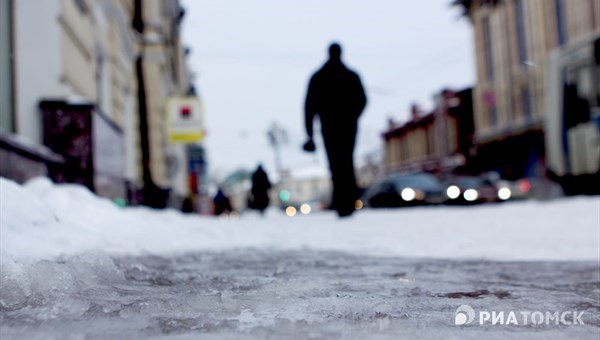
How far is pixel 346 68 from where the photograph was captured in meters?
7.92

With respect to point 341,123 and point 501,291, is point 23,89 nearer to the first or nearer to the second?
point 341,123

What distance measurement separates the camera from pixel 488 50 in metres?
37.5

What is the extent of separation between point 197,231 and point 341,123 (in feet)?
8.79

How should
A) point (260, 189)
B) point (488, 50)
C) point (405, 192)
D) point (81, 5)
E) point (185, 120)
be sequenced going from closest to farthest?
1. point (81, 5)
2. point (405, 192)
3. point (260, 189)
4. point (185, 120)
5. point (488, 50)

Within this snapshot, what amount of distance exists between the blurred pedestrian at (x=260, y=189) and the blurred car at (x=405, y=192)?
2.46 metres

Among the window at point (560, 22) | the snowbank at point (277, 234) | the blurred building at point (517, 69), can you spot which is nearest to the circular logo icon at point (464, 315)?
the snowbank at point (277, 234)

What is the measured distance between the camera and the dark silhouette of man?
785 cm

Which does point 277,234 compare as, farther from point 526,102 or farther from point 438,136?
point 438,136

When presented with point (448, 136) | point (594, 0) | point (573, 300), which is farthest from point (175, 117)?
A: point (448, 136)

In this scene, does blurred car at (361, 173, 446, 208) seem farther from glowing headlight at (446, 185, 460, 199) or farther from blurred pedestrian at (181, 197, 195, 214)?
blurred pedestrian at (181, 197, 195, 214)

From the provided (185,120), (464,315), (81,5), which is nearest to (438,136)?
(185,120)

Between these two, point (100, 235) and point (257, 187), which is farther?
point (257, 187)

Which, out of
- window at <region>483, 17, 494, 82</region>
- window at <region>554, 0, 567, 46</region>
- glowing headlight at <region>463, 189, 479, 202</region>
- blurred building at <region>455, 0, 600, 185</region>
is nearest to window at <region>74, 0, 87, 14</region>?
glowing headlight at <region>463, 189, 479, 202</region>

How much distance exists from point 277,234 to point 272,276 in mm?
2656
